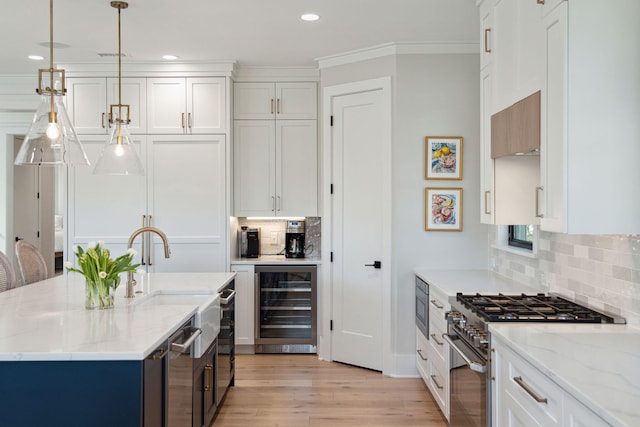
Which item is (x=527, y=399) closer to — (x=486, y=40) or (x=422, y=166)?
(x=486, y=40)

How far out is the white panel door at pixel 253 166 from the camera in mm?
5223

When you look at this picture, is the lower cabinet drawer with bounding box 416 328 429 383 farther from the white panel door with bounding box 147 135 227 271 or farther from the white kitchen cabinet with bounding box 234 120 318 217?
the white panel door with bounding box 147 135 227 271

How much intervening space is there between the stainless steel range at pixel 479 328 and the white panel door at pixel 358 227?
152 cm

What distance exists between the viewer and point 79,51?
15.1 feet

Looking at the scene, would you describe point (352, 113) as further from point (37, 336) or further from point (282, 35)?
point (37, 336)

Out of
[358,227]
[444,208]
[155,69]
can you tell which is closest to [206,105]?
[155,69]

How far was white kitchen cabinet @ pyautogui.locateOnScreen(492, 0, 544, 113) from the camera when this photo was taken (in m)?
2.39

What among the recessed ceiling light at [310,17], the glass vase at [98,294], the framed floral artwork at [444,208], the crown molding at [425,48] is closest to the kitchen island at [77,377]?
the glass vase at [98,294]

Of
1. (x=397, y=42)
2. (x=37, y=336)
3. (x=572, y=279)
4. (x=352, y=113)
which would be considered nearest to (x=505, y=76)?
(x=572, y=279)

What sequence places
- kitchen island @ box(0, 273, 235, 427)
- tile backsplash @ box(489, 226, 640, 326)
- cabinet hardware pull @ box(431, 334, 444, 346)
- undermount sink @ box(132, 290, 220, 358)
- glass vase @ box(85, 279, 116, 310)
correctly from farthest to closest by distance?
1. cabinet hardware pull @ box(431, 334, 444, 346)
2. undermount sink @ box(132, 290, 220, 358)
3. glass vase @ box(85, 279, 116, 310)
4. tile backsplash @ box(489, 226, 640, 326)
5. kitchen island @ box(0, 273, 235, 427)

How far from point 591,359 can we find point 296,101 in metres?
3.94

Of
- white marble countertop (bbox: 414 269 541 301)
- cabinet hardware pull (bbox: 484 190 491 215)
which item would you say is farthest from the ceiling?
white marble countertop (bbox: 414 269 541 301)

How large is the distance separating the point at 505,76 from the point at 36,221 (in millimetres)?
6308

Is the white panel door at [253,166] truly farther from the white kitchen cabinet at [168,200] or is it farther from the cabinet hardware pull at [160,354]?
the cabinet hardware pull at [160,354]
